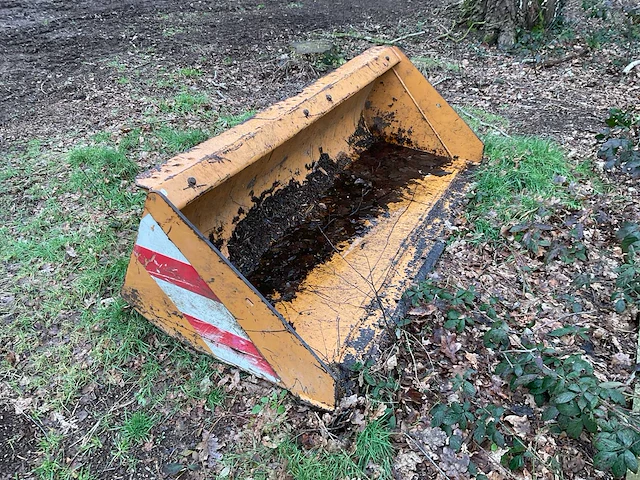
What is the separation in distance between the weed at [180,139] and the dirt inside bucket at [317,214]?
131cm

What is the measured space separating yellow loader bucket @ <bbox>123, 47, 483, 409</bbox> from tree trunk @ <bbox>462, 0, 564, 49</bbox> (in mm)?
3419

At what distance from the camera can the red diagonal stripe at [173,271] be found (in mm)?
1874

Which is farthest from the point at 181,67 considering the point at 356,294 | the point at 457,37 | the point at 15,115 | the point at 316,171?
the point at 356,294

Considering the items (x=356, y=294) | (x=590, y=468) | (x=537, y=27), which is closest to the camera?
(x=590, y=468)

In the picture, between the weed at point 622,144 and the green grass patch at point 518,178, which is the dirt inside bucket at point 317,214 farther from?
the weed at point 622,144

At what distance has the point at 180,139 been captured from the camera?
3963 mm

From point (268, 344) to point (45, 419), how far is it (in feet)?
3.68

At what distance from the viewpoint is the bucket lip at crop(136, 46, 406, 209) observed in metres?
1.85

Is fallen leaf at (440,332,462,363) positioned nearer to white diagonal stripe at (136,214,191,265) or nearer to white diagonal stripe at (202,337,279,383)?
white diagonal stripe at (202,337,279,383)

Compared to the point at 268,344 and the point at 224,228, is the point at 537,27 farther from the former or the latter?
the point at 268,344

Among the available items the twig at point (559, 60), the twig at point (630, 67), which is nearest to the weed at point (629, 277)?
the twig at point (630, 67)

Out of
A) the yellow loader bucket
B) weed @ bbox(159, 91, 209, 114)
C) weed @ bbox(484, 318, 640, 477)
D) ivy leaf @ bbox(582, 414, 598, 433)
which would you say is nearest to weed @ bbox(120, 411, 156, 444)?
the yellow loader bucket

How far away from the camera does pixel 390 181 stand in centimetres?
328

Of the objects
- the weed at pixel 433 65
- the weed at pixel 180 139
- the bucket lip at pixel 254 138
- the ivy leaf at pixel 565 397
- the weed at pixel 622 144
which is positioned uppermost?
the bucket lip at pixel 254 138
